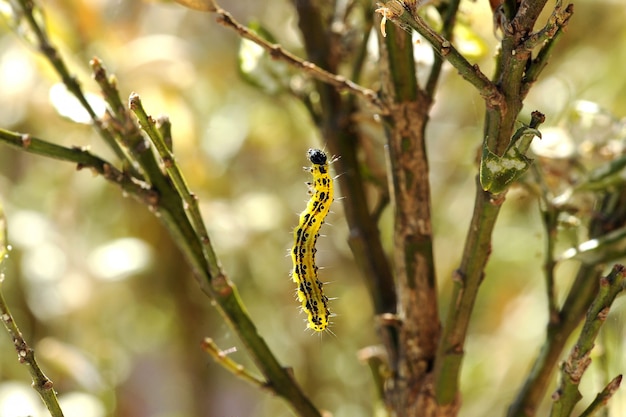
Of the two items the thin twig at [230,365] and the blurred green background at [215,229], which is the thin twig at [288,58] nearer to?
the thin twig at [230,365]

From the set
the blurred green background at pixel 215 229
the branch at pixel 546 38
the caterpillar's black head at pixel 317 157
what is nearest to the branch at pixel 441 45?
the branch at pixel 546 38

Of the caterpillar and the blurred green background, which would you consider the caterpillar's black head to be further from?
the blurred green background

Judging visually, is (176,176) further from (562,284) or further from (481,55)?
(562,284)

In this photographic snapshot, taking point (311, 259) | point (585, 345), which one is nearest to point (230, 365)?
point (311, 259)

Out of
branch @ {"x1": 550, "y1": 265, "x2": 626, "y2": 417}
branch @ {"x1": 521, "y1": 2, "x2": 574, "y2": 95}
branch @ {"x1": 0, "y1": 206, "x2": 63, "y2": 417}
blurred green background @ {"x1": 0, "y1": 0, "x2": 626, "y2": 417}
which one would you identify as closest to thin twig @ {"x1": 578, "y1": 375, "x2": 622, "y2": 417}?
branch @ {"x1": 550, "y1": 265, "x2": 626, "y2": 417}

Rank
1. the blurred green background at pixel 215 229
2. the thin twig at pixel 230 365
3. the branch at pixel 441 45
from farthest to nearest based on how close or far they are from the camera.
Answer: the blurred green background at pixel 215 229 → the thin twig at pixel 230 365 → the branch at pixel 441 45

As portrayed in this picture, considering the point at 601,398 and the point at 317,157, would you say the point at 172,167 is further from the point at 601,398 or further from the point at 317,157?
the point at 601,398

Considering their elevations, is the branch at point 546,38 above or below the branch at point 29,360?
above

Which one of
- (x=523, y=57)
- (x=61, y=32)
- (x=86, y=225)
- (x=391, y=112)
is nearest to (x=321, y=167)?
(x=391, y=112)

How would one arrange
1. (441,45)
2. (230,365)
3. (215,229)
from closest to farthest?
(441,45), (230,365), (215,229)
